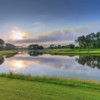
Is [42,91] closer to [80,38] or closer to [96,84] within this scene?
[96,84]

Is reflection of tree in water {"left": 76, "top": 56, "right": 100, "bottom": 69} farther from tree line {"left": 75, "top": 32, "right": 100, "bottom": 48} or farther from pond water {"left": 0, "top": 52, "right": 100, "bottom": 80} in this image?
tree line {"left": 75, "top": 32, "right": 100, "bottom": 48}

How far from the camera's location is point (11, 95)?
984cm

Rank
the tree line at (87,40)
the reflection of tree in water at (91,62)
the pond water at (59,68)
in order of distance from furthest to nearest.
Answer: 1. the tree line at (87,40)
2. the reflection of tree in water at (91,62)
3. the pond water at (59,68)

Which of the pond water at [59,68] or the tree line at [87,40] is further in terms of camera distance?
the tree line at [87,40]

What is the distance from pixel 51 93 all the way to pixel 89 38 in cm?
12386

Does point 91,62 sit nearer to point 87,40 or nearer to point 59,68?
point 59,68

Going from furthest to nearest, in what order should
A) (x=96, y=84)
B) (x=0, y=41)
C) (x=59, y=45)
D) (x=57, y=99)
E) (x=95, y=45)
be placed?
(x=0, y=41) → (x=59, y=45) → (x=95, y=45) → (x=96, y=84) → (x=57, y=99)

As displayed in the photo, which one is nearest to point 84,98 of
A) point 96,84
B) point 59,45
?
point 96,84

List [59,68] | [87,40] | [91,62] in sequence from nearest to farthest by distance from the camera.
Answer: [59,68] → [91,62] → [87,40]

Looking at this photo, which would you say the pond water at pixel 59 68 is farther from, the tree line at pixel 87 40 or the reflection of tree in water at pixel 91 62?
the tree line at pixel 87 40

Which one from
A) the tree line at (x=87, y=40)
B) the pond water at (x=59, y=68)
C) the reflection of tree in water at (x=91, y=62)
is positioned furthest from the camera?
the tree line at (x=87, y=40)

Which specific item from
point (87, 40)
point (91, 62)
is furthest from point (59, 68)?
point (87, 40)

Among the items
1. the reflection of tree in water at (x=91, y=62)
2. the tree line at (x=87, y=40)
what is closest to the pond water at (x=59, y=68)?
the reflection of tree in water at (x=91, y=62)

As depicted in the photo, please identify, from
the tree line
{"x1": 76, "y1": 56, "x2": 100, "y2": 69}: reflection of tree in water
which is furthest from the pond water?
the tree line
